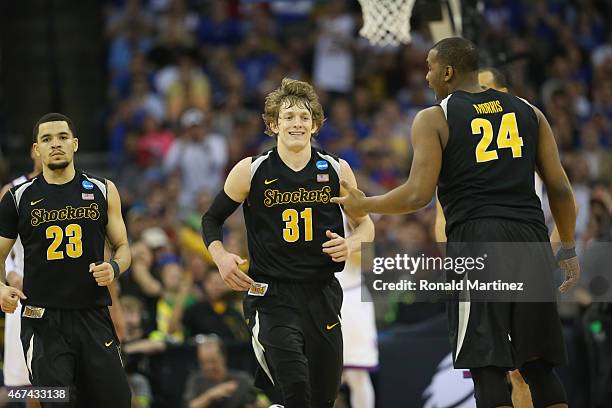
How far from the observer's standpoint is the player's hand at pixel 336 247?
790 centimetres

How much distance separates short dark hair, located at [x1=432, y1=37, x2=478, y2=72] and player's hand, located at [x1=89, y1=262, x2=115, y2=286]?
264 centimetres

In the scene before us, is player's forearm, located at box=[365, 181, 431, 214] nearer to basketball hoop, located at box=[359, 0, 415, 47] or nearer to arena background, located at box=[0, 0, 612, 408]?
basketball hoop, located at box=[359, 0, 415, 47]

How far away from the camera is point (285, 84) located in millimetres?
8383

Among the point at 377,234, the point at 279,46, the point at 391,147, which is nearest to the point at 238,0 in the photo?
the point at 279,46

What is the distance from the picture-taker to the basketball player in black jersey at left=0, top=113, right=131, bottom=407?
8133 mm

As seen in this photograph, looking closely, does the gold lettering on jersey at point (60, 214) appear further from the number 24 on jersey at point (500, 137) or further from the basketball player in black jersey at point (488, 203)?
the number 24 on jersey at point (500, 137)

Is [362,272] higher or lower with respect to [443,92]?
lower

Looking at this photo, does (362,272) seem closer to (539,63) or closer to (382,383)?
(382,383)

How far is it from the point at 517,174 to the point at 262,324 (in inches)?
80.8

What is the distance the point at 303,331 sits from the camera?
8070mm

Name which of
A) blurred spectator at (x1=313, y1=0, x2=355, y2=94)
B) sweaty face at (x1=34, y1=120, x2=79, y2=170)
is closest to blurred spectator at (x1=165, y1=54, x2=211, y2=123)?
blurred spectator at (x1=313, y1=0, x2=355, y2=94)

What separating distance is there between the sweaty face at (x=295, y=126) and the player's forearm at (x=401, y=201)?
40.4 inches

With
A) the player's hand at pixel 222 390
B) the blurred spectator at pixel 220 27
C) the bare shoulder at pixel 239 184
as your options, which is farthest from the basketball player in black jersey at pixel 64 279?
the blurred spectator at pixel 220 27

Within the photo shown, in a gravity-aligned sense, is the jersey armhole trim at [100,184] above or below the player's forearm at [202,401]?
above
